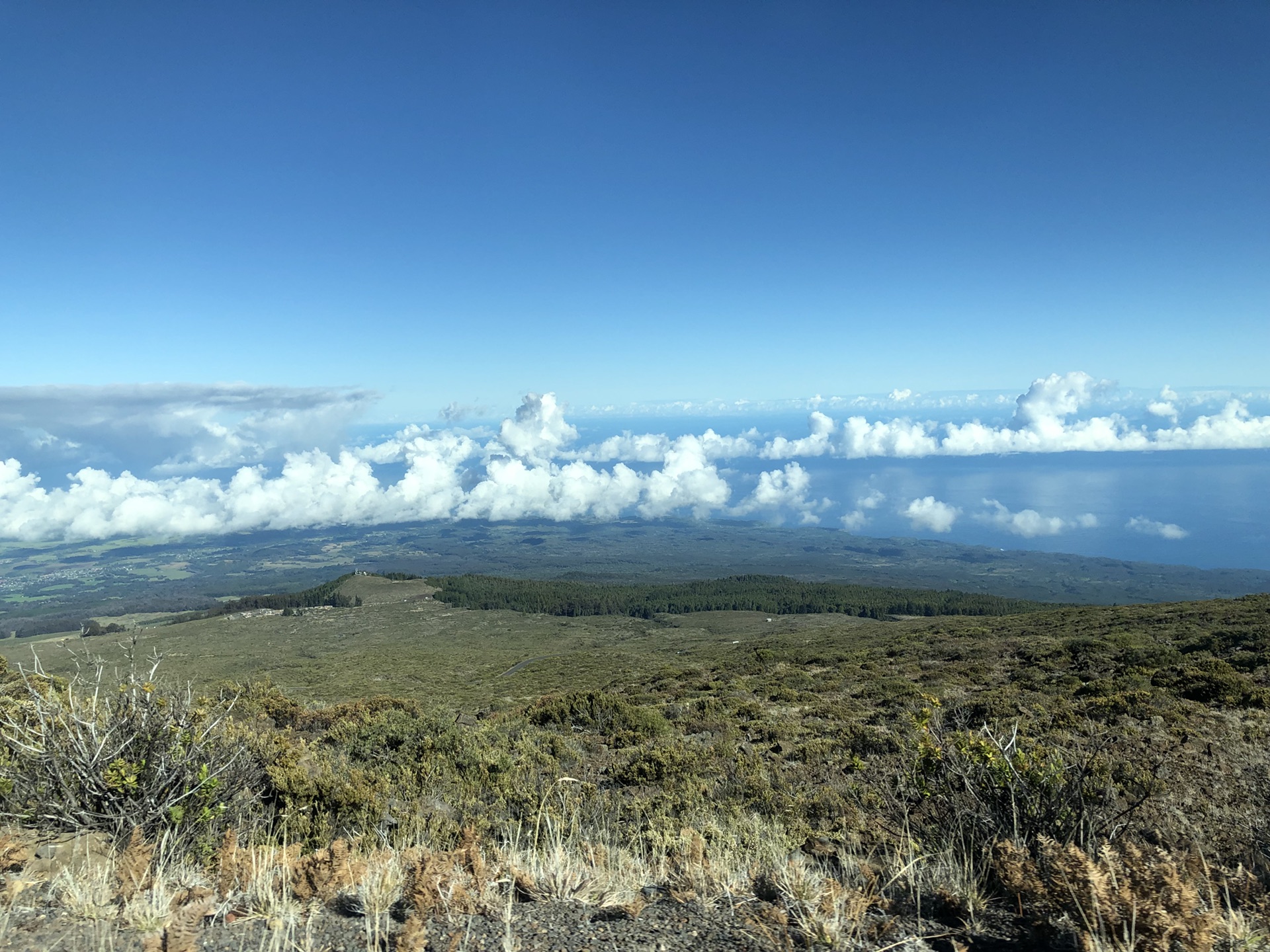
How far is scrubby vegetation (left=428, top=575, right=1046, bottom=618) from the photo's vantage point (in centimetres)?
8250

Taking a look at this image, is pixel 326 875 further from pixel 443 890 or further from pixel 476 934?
pixel 476 934

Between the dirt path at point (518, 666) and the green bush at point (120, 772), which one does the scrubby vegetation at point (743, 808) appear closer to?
the green bush at point (120, 772)

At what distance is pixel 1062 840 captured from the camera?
4258 millimetres

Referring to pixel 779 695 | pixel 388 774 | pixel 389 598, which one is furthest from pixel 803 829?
pixel 389 598

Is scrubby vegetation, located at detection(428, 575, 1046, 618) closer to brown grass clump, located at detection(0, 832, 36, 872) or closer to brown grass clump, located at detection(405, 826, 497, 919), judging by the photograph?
brown grass clump, located at detection(0, 832, 36, 872)

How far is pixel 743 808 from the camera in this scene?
23.3 feet

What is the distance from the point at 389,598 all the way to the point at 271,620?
63.1 ft

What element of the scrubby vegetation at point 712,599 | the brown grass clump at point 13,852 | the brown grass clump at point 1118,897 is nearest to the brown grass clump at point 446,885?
the brown grass clump at point 13,852

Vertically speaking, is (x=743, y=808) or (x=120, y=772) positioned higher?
(x=120, y=772)

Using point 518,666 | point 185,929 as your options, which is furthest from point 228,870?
point 518,666

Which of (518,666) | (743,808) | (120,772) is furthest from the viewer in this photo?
(518,666)

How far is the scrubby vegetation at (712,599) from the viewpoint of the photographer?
271ft

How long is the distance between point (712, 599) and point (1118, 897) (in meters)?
101

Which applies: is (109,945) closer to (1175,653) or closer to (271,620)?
(1175,653)
